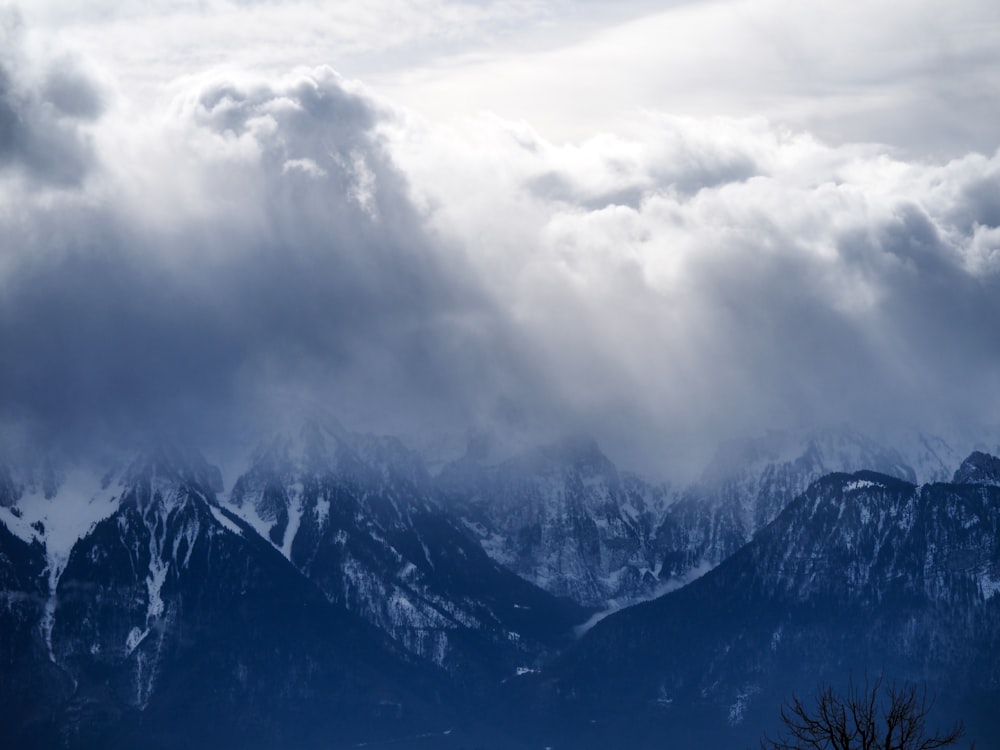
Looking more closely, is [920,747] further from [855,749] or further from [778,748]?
[778,748]

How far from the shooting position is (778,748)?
102562mm

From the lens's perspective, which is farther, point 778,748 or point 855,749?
point 778,748

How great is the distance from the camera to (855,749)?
306 feet

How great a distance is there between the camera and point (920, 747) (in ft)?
310

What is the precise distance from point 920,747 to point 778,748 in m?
9.88

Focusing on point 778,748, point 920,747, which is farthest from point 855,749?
point 778,748

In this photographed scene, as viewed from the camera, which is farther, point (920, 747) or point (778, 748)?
point (778, 748)

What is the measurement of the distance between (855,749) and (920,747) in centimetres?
332

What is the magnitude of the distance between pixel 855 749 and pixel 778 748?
9.70m
